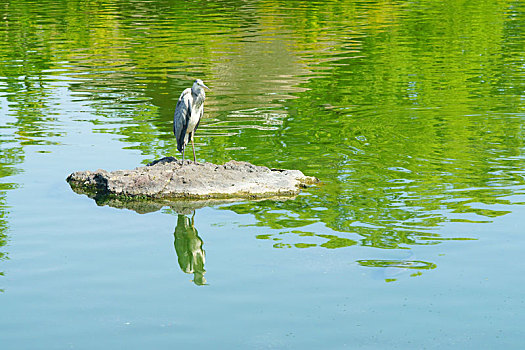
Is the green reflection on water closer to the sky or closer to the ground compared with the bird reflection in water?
closer to the sky

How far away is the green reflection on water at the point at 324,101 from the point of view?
11.1 metres

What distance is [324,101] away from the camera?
60.7 feet

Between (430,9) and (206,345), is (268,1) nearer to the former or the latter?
(430,9)

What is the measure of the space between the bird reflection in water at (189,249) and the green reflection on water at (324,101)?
745 millimetres

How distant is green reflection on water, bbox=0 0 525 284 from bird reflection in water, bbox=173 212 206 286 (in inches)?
29.3

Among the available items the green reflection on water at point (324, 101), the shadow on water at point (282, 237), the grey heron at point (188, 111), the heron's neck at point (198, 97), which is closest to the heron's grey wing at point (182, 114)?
the grey heron at point (188, 111)

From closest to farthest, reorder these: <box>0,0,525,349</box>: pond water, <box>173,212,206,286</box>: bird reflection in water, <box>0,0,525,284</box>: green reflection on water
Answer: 1. <box>0,0,525,349</box>: pond water
2. <box>173,212,206,286</box>: bird reflection in water
3. <box>0,0,525,284</box>: green reflection on water

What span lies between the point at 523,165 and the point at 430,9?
88.0ft

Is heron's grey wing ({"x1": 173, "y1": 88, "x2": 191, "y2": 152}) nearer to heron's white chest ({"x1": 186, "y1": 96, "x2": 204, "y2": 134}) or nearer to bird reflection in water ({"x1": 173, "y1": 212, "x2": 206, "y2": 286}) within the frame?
Result: heron's white chest ({"x1": 186, "y1": 96, "x2": 204, "y2": 134})

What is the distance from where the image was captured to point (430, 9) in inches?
1511

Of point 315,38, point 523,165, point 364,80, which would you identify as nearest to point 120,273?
point 523,165

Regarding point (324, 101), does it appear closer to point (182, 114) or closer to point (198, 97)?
point (198, 97)

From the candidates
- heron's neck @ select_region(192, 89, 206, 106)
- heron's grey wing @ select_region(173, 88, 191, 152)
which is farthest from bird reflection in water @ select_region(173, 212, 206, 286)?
heron's neck @ select_region(192, 89, 206, 106)

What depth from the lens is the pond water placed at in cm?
774
